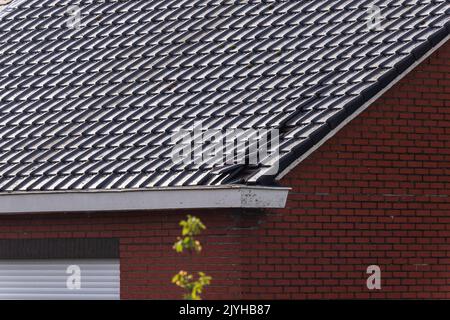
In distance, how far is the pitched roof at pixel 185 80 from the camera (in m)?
13.7

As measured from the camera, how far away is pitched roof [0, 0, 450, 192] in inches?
541

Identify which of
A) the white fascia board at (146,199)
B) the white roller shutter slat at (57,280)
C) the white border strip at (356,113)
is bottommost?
the white roller shutter slat at (57,280)

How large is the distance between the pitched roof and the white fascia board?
0.35ft

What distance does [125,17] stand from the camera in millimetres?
17375

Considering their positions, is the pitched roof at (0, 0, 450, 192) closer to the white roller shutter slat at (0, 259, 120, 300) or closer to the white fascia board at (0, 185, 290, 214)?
the white fascia board at (0, 185, 290, 214)

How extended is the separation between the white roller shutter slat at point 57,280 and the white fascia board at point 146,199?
92 cm

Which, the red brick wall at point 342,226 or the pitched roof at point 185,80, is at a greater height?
the pitched roof at point 185,80

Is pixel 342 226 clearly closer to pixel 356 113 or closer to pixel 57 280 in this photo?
pixel 356 113

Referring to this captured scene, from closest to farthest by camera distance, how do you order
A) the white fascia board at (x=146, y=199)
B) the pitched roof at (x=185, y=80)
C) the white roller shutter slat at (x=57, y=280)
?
the white fascia board at (x=146, y=199) < the pitched roof at (x=185, y=80) < the white roller shutter slat at (x=57, y=280)

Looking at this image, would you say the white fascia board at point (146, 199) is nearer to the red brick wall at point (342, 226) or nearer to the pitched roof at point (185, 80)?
the pitched roof at point (185, 80)

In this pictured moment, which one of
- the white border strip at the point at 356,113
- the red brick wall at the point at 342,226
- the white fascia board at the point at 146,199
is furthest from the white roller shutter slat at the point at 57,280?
the white border strip at the point at 356,113

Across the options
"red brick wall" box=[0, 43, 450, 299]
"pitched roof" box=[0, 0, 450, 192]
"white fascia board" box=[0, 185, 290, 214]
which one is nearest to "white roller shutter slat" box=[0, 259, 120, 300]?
"red brick wall" box=[0, 43, 450, 299]

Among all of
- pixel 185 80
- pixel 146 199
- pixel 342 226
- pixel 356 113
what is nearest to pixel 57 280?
pixel 146 199

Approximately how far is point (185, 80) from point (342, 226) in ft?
8.30
